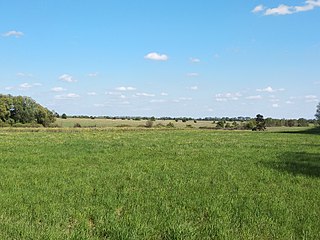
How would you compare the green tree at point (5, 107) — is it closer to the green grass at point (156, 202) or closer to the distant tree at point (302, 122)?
the green grass at point (156, 202)

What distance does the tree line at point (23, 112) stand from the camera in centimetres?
11500

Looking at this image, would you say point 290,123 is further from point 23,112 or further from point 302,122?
point 23,112

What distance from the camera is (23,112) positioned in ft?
389

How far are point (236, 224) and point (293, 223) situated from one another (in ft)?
4.45

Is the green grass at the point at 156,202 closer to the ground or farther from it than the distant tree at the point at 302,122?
closer to the ground

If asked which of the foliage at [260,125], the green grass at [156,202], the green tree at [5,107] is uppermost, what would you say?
the green tree at [5,107]

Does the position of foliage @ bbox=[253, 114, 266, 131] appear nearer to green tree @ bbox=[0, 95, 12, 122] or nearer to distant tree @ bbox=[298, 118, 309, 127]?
distant tree @ bbox=[298, 118, 309, 127]

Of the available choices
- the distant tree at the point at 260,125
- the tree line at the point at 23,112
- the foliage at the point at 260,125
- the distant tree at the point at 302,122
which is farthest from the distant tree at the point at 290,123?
the tree line at the point at 23,112

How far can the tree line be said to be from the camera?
115 m

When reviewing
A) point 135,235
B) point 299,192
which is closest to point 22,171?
point 135,235

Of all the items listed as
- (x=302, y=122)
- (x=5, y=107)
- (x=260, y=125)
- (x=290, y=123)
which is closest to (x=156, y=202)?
(x=260, y=125)

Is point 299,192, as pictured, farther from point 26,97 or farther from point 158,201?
point 26,97

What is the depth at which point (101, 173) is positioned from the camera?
15102mm

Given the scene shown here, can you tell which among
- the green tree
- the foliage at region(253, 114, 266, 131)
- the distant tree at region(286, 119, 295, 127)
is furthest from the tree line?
the distant tree at region(286, 119, 295, 127)
